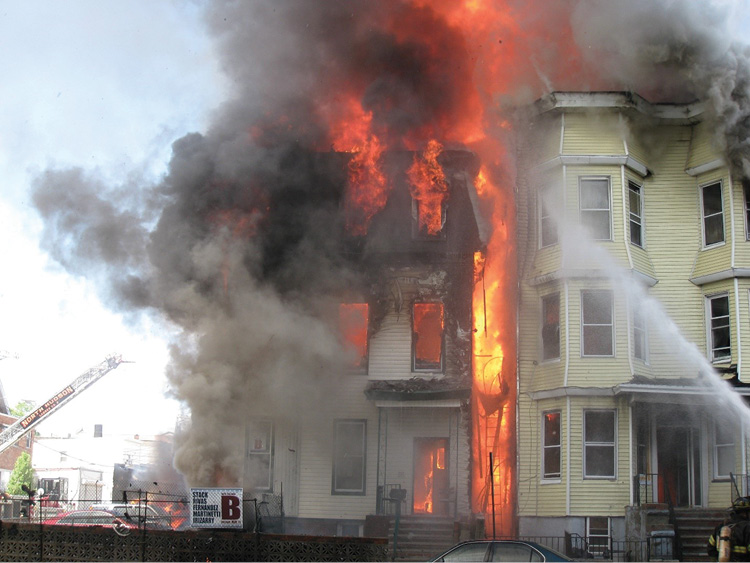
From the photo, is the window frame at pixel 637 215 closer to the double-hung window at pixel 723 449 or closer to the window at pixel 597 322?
the window at pixel 597 322

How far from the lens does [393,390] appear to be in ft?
76.7

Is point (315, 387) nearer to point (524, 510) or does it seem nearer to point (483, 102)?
point (524, 510)

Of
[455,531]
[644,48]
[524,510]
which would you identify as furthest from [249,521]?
[644,48]

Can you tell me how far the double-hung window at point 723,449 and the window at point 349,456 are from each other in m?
9.20

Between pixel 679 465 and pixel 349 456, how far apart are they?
346 inches

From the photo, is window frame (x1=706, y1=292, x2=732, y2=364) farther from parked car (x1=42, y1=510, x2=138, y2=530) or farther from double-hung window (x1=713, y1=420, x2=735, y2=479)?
parked car (x1=42, y1=510, x2=138, y2=530)

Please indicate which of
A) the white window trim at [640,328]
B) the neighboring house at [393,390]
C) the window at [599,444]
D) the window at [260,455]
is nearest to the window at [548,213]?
the neighboring house at [393,390]

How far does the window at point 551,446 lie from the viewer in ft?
72.3

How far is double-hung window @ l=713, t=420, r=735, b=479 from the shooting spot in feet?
70.4

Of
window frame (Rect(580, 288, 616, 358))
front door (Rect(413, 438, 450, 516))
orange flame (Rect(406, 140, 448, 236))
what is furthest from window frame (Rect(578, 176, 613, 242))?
front door (Rect(413, 438, 450, 516))

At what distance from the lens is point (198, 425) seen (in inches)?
882

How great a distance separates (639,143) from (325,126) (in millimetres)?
8818

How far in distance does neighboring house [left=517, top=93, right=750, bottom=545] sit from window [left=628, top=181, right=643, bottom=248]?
0.14ft

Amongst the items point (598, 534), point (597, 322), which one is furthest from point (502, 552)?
point (597, 322)
